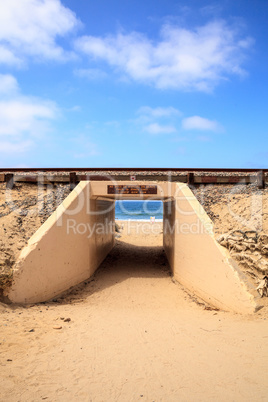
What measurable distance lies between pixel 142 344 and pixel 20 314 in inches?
107

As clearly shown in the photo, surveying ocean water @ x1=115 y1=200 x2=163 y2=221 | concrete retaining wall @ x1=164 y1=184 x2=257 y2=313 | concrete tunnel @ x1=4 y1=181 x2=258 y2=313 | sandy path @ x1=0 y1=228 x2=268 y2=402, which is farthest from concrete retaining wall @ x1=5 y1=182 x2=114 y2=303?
ocean water @ x1=115 y1=200 x2=163 y2=221

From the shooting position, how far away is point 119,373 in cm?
346

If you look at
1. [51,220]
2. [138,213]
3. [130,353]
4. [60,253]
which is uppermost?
[51,220]

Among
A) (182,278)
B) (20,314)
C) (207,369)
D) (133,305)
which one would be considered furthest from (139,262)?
(207,369)

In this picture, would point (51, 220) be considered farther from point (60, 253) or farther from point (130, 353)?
point (130, 353)

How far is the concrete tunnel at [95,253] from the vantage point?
598 centimetres

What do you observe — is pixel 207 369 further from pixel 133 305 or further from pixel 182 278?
pixel 182 278

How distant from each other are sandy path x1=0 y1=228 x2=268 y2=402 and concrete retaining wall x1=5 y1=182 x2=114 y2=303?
1.56 feet

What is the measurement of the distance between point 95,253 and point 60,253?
3275 millimetres

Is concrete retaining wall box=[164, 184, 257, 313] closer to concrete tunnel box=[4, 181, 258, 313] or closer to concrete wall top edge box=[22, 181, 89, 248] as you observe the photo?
concrete tunnel box=[4, 181, 258, 313]

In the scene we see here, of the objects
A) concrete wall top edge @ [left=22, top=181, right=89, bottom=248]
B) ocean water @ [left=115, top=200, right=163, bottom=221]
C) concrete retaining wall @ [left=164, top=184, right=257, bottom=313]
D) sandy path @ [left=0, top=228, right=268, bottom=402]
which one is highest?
concrete wall top edge @ [left=22, top=181, right=89, bottom=248]

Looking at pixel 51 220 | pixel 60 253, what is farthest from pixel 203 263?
pixel 51 220

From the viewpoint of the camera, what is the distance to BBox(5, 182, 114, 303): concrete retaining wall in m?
6.12

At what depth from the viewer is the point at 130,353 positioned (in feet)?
13.1
